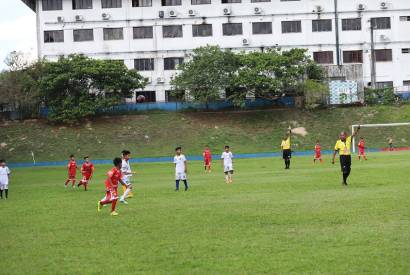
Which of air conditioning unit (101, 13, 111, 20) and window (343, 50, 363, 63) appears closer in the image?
air conditioning unit (101, 13, 111, 20)

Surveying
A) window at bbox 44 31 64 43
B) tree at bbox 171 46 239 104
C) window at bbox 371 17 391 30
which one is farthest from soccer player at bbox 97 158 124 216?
window at bbox 371 17 391 30

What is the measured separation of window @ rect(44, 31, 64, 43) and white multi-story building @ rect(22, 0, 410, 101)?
11 cm

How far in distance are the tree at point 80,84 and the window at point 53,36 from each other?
540cm

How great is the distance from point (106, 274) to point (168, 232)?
4.27m

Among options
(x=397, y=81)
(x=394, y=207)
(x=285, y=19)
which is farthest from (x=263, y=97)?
(x=394, y=207)

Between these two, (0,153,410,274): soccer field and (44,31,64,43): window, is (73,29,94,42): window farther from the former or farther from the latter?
(0,153,410,274): soccer field

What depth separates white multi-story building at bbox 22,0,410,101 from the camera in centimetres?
7475

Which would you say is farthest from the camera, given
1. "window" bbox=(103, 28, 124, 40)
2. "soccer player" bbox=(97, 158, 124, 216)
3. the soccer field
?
"window" bbox=(103, 28, 124, 40)

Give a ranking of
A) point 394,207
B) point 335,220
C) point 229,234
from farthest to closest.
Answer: point 394,207
point 335,220
point 229,234

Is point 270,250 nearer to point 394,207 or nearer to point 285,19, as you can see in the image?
point 394,207

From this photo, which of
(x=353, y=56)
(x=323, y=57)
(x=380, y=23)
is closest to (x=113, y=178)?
(x=323, y=57)

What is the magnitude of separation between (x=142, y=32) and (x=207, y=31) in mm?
7146

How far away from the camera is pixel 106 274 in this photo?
10.9m

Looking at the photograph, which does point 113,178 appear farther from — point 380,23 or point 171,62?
point 380,23
